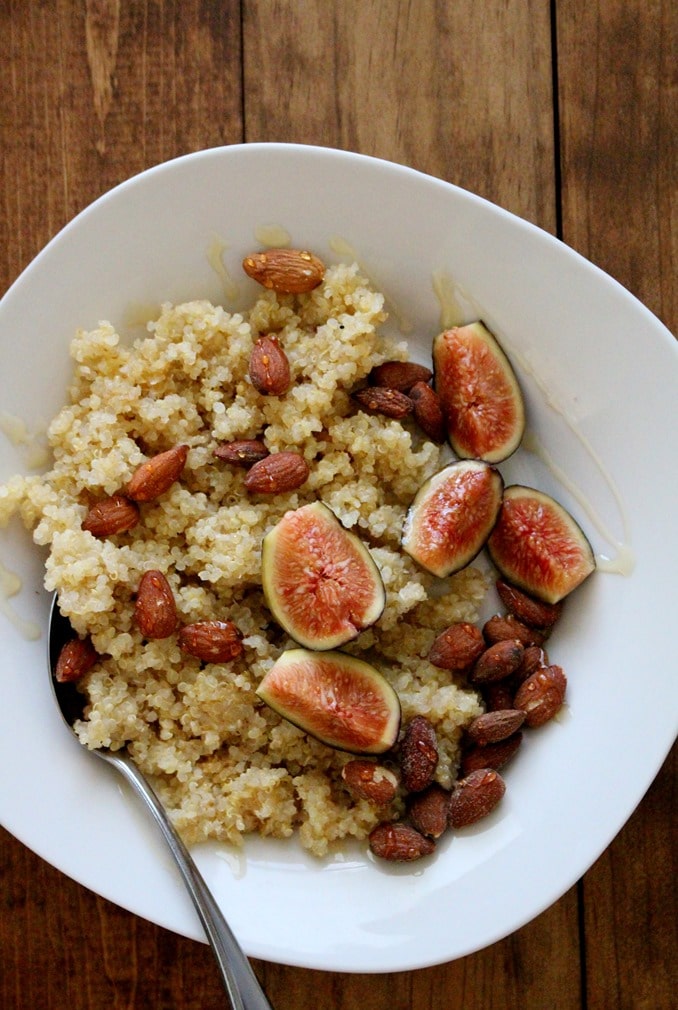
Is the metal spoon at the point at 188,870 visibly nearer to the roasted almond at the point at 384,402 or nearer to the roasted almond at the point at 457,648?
the roasted almond at the point at 457,648

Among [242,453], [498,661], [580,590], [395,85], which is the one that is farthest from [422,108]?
[498,661]

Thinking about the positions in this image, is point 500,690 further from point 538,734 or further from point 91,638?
point 91,638

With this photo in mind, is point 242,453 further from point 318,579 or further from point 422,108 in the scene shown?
point 422,108

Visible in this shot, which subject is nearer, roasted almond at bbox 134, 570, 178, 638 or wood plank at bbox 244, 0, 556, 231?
roasted almond at bbox 134, 570, 178, 638

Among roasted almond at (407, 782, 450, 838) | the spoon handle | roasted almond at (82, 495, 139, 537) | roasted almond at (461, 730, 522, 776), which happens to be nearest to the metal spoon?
the spoon handle

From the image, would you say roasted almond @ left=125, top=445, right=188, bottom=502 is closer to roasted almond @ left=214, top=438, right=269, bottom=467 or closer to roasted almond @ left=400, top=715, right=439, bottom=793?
roasted almond @ left=214, top=438, right=269, bottom=467

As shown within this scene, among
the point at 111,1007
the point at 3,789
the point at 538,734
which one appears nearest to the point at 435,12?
the point at 538,734
